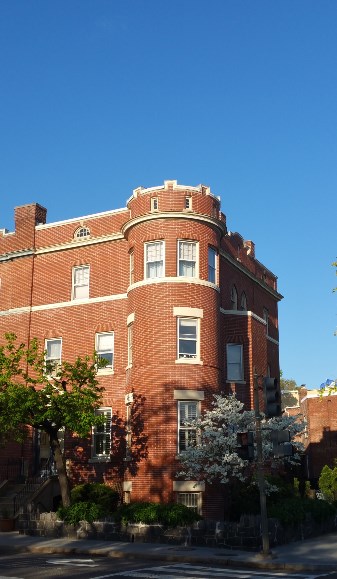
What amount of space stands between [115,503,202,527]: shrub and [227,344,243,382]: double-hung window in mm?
9407

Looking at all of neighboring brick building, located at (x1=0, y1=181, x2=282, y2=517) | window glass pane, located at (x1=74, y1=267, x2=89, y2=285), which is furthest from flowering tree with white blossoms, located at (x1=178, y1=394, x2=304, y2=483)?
window glass pane, located at (x1=74, y1=267, x2=89, y2=285)

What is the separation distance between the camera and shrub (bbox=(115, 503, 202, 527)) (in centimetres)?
2226

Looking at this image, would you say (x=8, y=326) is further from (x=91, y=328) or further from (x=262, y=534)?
(x=262, y=534)

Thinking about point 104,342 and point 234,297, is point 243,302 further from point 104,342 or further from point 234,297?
point 104,342

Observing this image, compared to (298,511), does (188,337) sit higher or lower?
higher

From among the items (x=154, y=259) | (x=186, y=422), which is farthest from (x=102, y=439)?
(x=154, y=259)

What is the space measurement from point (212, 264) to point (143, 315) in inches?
168

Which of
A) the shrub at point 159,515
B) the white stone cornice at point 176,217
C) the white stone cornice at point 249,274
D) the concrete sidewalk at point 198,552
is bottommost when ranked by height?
the concrete sidewalk at point 198,552

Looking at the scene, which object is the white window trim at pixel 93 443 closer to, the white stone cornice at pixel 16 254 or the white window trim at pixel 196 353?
the white window trim at pixel 196 353

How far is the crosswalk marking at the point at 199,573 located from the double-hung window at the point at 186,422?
9.11m

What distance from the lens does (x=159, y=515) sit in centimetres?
2261

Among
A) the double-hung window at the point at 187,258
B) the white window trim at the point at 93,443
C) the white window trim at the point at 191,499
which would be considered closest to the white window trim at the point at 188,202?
the double-hung window at the point at 187,258

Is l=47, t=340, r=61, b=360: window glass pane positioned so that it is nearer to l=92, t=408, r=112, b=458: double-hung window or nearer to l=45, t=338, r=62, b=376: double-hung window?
l=45, t=338, r=62, b=376: double-hung window

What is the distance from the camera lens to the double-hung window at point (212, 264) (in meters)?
30.0
